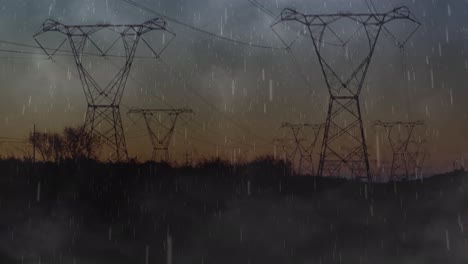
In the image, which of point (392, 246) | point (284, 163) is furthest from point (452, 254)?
point (284, 163)

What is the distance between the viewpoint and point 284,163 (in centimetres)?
4012

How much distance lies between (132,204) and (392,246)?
11354 mm

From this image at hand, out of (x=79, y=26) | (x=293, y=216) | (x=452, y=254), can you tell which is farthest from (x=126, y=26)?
(x=452, y=254)

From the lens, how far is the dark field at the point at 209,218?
24.3m

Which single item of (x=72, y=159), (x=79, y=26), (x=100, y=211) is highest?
(x=79, y=26)

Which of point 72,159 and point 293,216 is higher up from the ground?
point 72,159

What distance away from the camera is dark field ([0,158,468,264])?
2431 cm

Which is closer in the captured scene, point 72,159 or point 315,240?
point 315,240

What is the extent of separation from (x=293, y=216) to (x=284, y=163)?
10.8 metres

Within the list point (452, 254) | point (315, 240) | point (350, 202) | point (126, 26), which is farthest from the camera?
point (350, 202)

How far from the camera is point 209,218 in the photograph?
28.3 m

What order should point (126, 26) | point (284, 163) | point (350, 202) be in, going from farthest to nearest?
point (284, 163), point (350, 202), point (126, 26)

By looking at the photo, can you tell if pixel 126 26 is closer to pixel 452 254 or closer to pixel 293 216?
pixel 293 216

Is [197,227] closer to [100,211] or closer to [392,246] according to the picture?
[100,211]
